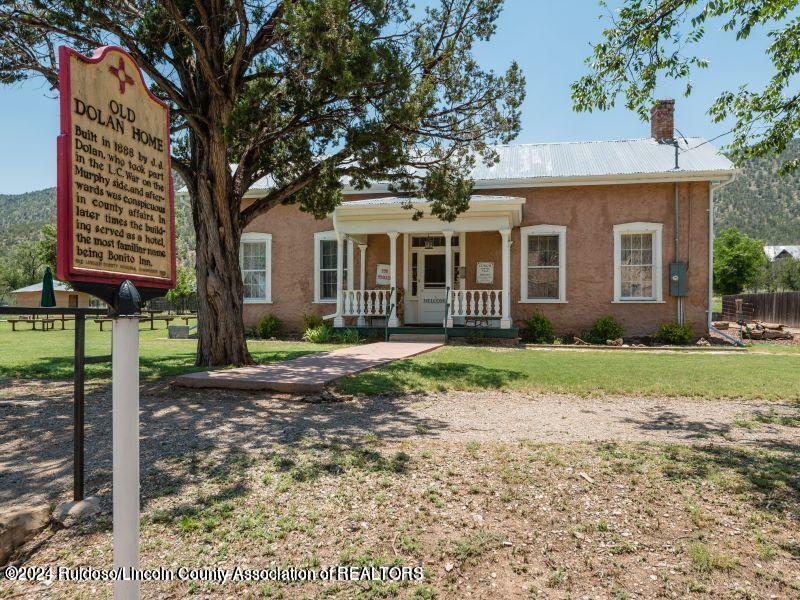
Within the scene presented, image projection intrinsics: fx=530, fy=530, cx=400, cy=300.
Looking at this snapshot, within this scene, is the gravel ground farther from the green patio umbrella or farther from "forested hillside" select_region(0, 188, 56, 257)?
"forested hillside" select_region(0, 188, 56, 257)

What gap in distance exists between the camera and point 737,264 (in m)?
50.2

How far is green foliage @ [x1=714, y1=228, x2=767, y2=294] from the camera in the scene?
49.8 metres

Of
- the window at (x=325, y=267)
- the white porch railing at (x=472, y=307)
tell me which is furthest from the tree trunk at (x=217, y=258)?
the window at (x=325, y=267)

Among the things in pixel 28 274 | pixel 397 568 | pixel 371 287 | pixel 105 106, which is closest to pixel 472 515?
pixel 397 568

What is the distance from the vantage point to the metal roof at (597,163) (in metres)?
14.9

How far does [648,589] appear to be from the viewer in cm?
256

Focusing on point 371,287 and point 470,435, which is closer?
point 470,435

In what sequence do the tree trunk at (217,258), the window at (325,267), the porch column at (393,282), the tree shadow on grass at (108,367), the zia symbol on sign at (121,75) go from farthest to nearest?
1. the window at (325,267)
2. the porch column at (393,282)
3. the tree trunk at (217,258)
4. the tree shadow on grass at (108,367)
5. the zia symbol on sign at (121,75)

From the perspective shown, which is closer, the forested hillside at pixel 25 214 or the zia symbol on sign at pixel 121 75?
the zia symbol on sign at pixel 121 75

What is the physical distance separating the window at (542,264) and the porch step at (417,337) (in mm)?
3234

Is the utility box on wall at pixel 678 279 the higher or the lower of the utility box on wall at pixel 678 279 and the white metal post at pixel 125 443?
the higher

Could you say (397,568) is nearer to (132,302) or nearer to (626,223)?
(132,302)

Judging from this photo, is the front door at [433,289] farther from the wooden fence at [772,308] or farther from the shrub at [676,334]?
the wooden fence at [772,308]

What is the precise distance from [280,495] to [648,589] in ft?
7.22
